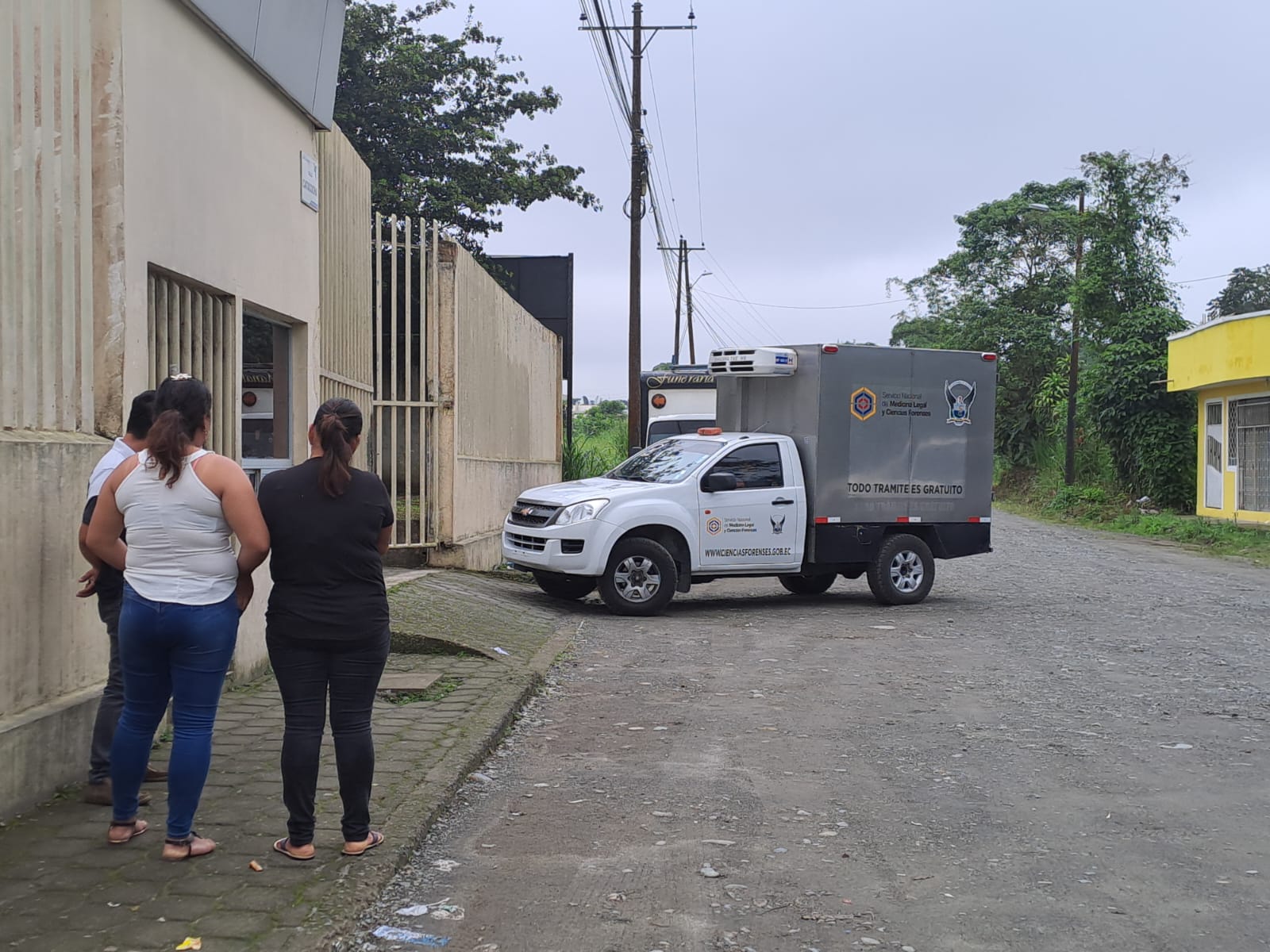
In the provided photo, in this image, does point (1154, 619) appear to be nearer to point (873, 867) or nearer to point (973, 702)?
point (973, 702)

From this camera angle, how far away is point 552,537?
1241 centimetres

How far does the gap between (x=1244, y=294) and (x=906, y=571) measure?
5401 centimetres

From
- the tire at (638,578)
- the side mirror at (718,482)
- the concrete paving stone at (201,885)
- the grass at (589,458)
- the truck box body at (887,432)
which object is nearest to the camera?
→ the concrete paving stone at (201,885)

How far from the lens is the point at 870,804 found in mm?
5781

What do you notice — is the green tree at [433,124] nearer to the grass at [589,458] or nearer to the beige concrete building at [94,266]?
the grass at [589,458]

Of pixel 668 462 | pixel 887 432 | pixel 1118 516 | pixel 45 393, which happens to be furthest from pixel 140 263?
pixel 1118 516

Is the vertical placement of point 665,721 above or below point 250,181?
below

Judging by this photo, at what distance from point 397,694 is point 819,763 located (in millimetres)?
2784

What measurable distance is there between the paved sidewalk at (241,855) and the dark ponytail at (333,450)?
4.56 ft

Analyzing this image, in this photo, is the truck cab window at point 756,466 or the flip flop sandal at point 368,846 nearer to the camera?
the flip flop sandal at point 368,846

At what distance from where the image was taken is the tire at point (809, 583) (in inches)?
585

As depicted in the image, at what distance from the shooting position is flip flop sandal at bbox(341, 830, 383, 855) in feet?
15.4

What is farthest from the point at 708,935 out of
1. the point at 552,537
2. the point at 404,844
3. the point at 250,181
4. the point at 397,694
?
the point at 552,537

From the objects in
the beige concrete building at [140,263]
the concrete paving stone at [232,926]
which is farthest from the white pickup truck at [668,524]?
the concrete paving stone at [232,926]
